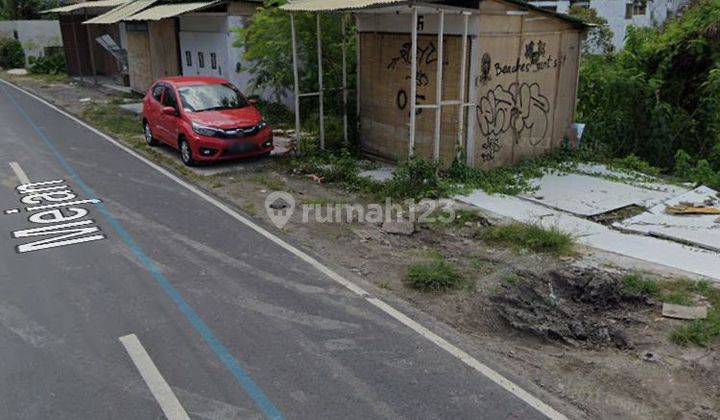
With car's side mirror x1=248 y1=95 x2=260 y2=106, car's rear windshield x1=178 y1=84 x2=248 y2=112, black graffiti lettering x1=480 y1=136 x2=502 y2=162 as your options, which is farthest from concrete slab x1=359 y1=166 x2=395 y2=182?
car's side mirror x1=248 y1=95 x2=260 y2=106

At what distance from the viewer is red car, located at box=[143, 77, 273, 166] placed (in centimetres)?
1277

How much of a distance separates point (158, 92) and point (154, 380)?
1077cm

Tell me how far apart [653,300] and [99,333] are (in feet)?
20.1

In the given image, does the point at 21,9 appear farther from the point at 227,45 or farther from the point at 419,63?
the point at 419,63

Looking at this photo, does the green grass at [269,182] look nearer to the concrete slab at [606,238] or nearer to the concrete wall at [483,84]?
the concrete wall at [483,84]

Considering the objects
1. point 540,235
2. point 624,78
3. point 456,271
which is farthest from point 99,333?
point 624,78

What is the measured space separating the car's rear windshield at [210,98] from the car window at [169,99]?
23 centimetres

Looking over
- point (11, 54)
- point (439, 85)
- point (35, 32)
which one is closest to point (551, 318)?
point (439, 85)

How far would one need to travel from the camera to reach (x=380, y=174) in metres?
12.3

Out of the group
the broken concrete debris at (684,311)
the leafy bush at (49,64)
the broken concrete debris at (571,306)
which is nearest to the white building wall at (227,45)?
the broken concrete debris at (571,306)

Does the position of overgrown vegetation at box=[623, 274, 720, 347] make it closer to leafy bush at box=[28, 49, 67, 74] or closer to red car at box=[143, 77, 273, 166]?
red car at box=[143, 77, 273, 166]

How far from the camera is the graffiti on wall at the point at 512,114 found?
11.9 m

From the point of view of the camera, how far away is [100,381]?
5289 millimetres

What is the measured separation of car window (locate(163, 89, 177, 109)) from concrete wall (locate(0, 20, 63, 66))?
2947cm
